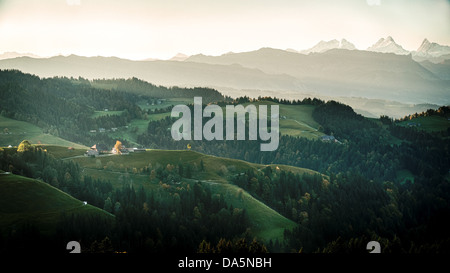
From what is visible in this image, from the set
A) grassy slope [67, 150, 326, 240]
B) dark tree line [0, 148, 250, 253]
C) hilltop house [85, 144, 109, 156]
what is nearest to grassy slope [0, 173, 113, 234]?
dark tree line [0, 148, 250, 253]

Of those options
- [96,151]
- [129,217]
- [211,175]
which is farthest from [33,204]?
[211,175]

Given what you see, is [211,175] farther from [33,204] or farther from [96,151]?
[33,204]

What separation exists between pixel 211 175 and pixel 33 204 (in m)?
76.3

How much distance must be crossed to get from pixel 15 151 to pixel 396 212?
142420 mm

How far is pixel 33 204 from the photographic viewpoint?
365ft

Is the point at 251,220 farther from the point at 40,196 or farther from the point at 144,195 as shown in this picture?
the point at 40,196

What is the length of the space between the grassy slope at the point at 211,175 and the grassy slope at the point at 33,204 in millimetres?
37468

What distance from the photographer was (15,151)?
508 feet

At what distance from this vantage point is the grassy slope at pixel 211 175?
466ft

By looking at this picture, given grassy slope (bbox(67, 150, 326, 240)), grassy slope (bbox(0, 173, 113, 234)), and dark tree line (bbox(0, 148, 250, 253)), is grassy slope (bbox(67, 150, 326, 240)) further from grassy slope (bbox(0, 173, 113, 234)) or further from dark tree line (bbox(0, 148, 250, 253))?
grassy slope (bbox(0, 173, 113, 234))

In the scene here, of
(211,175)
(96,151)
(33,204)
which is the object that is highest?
(96,151)

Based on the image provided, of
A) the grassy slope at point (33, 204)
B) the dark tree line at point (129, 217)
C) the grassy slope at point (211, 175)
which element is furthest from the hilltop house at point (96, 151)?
the grassy slope at point (33, 204)

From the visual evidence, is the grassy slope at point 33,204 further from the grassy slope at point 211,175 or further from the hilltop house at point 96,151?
the hilltop house at point 96,151
